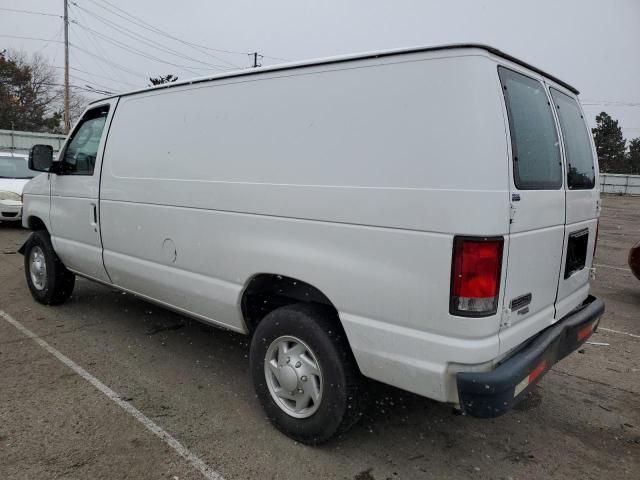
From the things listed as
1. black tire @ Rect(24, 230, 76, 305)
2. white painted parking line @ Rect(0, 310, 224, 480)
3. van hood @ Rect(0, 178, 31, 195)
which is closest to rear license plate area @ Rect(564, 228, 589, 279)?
white painted parking line @ Rect(0, 310, 224, 480)

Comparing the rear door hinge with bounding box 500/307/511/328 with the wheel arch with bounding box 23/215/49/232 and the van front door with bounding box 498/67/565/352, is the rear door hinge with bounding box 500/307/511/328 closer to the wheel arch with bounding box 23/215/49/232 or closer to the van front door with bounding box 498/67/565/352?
the van front door with bounding box 498/67/565/352

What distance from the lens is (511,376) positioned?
2.29m

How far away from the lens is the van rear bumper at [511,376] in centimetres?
223

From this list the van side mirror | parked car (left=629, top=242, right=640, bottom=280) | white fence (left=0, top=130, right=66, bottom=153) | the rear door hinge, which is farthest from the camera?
white fence (left=0, top=130, right=66, bottom=153)

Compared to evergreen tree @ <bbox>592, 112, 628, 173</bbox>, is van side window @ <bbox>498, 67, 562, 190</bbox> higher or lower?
lower

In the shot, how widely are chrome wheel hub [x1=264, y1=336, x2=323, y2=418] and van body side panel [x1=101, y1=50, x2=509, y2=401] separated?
1.19 feet

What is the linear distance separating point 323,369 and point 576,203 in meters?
1.83

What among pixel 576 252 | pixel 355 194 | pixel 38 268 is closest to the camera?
pixel 355 194

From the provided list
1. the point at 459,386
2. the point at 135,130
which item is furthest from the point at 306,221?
the point at 135,130

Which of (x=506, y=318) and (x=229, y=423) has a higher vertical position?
(x=506, y=318)

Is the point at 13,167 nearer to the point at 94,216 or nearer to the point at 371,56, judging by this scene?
the point at 94,216

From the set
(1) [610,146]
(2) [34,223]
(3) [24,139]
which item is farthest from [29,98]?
(1) [610,146]

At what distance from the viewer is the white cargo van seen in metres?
2.26

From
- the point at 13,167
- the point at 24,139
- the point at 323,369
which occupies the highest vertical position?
the point at 24,139
